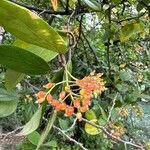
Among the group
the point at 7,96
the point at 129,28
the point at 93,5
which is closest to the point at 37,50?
the point at 7,96

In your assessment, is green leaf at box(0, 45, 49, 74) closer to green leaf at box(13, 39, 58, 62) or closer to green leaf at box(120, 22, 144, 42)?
green leaf at box(13, 39, 58, 62)

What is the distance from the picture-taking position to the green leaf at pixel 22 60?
51 centimetres

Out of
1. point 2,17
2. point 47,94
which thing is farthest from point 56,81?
point 2,17

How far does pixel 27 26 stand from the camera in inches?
16.2

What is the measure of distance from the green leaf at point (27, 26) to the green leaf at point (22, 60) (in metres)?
0.06

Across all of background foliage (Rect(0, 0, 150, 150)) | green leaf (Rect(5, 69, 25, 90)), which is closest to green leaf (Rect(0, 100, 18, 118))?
background foliage (Rect(0, 0, 150, 150))

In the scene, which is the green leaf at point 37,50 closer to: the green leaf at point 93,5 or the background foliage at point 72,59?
the background foliage at point 72,59

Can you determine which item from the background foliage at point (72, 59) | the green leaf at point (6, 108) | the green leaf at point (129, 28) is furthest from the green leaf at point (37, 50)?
the green leaf at point (129, 28)

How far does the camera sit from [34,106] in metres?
1.35

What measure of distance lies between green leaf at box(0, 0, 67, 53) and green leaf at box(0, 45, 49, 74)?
59 millimetres

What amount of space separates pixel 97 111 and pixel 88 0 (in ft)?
1.65

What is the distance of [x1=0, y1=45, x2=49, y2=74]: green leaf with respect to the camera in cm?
51

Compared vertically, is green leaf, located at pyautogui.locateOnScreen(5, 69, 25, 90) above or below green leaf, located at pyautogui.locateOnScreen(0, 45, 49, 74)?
below

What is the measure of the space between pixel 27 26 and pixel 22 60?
0.38ft
